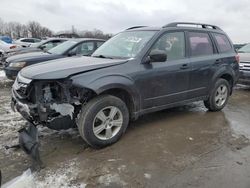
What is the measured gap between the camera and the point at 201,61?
5215mm

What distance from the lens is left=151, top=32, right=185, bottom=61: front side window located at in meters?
4.63

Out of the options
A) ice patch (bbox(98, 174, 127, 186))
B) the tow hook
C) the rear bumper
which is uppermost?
the rear bumper

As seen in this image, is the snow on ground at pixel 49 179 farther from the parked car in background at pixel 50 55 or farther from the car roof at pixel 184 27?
the parked car in background at pixel 50 55

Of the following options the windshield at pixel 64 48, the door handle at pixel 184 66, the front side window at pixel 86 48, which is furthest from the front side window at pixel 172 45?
the windshield at pixel 64 48

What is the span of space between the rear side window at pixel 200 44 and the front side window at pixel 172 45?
0.82ft

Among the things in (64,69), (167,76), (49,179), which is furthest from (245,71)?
(49,179)

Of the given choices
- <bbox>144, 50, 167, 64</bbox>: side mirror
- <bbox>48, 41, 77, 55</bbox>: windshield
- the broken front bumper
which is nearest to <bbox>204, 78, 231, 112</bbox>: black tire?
<bbox>144, 50, 167, 64</bbox>: side mirror

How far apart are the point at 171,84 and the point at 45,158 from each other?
7.85 feet

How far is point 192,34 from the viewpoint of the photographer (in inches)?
206

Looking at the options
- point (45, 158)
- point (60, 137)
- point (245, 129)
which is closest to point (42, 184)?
point (45, 158)

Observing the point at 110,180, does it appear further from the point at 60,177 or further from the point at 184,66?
the point at 184,66

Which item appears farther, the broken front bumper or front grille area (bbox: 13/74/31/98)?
front grille area (bbox: 13/74/31/98)

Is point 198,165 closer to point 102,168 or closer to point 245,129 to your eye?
point 102,168

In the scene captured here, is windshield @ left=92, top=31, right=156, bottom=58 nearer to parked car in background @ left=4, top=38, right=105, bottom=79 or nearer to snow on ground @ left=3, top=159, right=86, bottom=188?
snow on ground @ left=3, top=159, right=86, bottom=188
